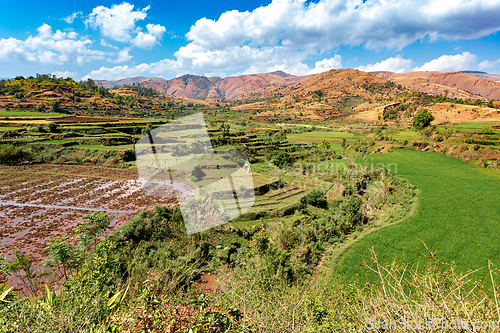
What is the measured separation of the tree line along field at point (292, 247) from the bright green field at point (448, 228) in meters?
0.09

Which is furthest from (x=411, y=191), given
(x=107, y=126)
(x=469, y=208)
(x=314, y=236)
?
(x=107, y=126)

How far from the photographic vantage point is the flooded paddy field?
14.8 metres

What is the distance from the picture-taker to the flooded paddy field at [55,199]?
48.5 feet

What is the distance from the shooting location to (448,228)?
14320mm

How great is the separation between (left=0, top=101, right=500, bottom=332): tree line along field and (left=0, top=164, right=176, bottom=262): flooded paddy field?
164 inches

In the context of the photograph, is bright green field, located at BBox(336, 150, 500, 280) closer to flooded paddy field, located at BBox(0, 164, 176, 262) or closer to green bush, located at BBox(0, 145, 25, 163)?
flooded paddy field, located at BBox(0, 164, 176, 262)

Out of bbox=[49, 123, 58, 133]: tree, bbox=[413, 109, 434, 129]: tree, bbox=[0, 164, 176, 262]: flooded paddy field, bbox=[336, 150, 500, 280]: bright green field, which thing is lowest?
bbox=[336, 150, 500, 280]: bright green field

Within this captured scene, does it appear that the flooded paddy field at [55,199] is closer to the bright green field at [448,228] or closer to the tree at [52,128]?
the tree at [52,128]

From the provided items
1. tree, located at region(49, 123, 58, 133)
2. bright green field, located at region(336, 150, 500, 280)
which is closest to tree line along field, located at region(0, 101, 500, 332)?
bright green field, located at region(336, 150, 500, 280)

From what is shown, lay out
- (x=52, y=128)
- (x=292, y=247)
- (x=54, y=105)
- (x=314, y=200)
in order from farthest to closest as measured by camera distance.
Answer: (x=54, y=105)
(x=52, y=128)
(x=314, y=200)
(x=292, y=247)

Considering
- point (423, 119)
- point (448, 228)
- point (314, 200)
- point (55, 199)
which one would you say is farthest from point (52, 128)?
point (423, 119)

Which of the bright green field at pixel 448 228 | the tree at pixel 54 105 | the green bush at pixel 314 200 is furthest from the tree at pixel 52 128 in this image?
the bright green field at pixel 448 228

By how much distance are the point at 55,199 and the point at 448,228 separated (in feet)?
115

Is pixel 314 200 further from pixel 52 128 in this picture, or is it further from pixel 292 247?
pixel 52 128
